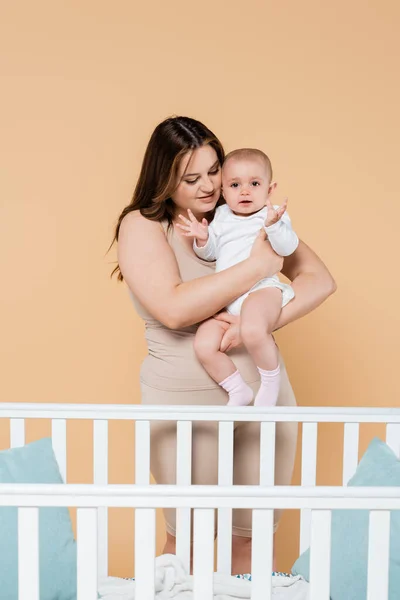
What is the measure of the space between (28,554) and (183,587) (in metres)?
0.55

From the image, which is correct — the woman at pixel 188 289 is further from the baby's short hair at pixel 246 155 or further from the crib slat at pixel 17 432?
the crib slat at pixel 17 432

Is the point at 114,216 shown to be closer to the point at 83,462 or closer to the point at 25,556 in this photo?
the point at 83,462

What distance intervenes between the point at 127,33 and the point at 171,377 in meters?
1.35

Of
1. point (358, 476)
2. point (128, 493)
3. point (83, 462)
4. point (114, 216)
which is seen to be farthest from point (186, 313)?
point (83, 462)

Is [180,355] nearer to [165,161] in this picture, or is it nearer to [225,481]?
[225,481]

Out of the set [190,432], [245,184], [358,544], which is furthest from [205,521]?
[245,184]

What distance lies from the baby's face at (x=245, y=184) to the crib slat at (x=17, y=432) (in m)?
0.66

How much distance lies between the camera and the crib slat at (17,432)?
5.98 feet

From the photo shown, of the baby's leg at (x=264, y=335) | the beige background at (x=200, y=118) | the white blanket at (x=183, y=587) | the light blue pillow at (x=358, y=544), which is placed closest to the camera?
the light blue pillow at (x=358, y=544)

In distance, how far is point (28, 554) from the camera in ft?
3.90

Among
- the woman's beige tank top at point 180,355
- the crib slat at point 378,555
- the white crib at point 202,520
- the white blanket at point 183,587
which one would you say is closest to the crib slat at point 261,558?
the white crib at point 202,520

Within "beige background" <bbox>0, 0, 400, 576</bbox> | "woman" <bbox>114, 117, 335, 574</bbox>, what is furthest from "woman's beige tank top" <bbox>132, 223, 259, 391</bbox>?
"beige background" <bbox>0, 0, 400, 576</bbox>

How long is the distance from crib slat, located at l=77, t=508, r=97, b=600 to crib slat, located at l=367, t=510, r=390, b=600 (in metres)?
0.39

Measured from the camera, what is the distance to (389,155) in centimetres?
273
